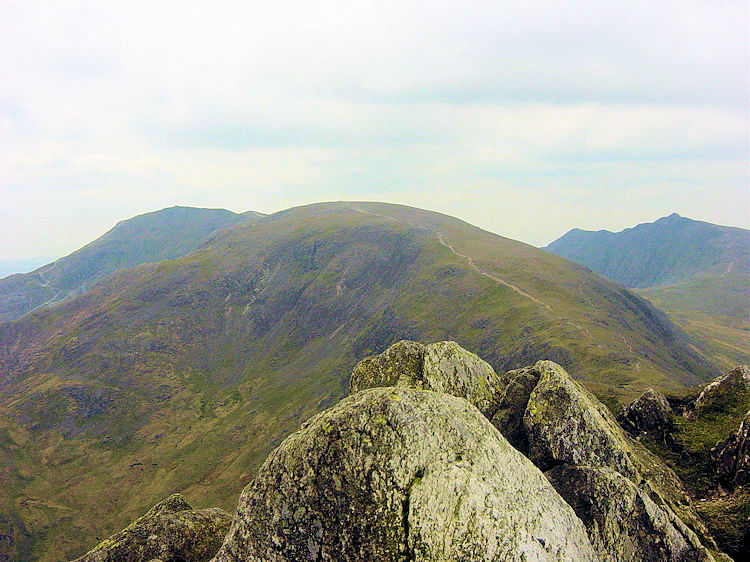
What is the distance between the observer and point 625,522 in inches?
685

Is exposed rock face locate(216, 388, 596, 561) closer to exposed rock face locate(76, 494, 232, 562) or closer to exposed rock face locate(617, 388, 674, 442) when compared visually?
exposed rock face locate(76, 494, 232, 562)

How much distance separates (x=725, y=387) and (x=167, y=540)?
1617 inches

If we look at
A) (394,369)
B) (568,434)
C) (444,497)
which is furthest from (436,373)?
(444,497)

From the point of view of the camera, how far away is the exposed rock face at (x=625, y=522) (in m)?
16.8

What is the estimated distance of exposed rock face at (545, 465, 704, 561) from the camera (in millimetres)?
16828

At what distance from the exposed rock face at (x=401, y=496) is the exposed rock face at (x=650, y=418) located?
18929 mm

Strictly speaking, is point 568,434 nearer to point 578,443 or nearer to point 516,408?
point 578,443

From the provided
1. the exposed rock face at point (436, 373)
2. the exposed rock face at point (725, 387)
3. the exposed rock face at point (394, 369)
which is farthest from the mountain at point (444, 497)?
the exposed rock face at point (725, 387)

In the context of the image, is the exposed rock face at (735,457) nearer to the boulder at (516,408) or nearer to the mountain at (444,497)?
the mountain at (444,497)

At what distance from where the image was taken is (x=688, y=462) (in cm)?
2566

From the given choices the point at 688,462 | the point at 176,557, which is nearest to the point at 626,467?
the point at 688,462

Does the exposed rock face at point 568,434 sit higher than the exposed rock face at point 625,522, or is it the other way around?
the exposed rock face at point 568,434

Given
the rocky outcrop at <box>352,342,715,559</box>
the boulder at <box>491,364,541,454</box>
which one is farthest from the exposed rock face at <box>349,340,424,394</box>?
the boulder at <box>491,364,541,454</box>

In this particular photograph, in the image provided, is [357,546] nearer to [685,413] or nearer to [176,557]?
[176,557]
